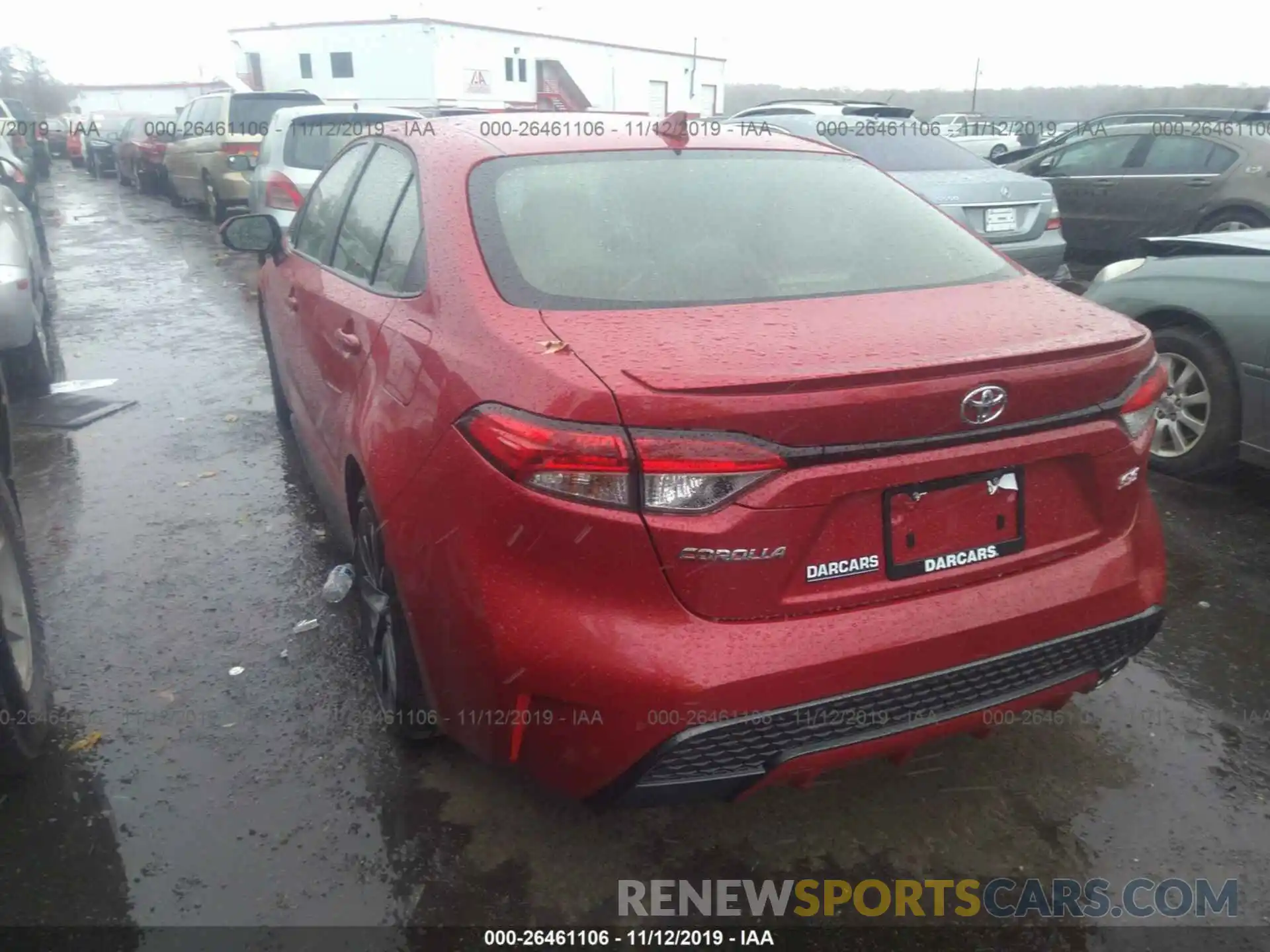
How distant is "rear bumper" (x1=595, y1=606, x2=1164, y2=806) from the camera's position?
79.1 inches

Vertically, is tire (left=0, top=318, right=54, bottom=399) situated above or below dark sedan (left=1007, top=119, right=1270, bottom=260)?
below

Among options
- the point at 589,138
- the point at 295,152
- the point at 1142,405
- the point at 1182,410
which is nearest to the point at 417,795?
the point at 589,138

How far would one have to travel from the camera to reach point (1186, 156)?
9.59m

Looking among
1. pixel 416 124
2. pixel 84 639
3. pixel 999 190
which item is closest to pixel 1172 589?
pixel 416 124

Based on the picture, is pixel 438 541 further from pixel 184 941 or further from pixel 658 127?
pixel 658 127

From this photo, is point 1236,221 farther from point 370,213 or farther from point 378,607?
point 378,607

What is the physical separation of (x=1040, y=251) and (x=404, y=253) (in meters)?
6.28

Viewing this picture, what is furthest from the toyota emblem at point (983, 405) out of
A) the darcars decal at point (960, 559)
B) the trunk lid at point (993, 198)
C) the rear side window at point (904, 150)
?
the rear side window at point (904, 150)

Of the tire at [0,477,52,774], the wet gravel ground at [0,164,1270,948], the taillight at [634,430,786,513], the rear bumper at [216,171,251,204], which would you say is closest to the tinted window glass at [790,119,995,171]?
the wet gravel ground at [0,164,1270,948]

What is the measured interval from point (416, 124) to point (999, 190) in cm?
544

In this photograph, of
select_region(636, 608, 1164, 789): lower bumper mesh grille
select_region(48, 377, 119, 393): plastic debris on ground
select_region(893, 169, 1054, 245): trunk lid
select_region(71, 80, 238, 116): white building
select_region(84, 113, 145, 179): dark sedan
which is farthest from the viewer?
select_region(71, 80, 238, 116): white building

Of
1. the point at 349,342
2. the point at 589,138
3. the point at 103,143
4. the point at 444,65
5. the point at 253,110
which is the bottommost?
the point at 103,143

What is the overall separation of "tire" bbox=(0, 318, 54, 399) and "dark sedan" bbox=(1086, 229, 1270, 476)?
20.5 feet

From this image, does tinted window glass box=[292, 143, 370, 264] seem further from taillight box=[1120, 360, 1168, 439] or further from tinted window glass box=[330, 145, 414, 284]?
taillight box=[1120, 360, 1168, 439]
